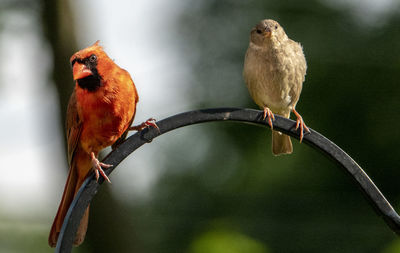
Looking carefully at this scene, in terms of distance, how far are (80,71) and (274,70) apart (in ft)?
3.32

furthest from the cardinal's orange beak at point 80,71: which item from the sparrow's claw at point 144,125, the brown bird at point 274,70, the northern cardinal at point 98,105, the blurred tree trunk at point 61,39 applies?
the blurred tree trunk at point 61,39

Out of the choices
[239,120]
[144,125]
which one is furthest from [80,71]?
[239,120]

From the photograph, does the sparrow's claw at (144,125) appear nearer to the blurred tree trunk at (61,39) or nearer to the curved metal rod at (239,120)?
the curved metal rod at (239,120)

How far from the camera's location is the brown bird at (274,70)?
334cm

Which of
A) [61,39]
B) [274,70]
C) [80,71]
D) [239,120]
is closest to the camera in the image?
[239,120]

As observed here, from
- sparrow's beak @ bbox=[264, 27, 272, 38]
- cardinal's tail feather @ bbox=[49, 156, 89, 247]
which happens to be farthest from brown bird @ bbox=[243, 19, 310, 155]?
cardinal's tail feather @ bbox=[49, 156, 89, 247]

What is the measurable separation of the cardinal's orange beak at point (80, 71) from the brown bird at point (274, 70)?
34.4 inches

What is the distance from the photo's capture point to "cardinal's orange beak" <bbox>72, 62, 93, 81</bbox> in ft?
9.35

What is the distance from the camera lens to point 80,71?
2877 mm

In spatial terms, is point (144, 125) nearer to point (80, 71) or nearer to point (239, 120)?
point (80, 71)

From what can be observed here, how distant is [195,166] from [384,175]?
152 centimetres

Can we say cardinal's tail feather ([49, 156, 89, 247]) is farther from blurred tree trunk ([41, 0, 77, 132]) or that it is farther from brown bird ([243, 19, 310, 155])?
blurred tree trunk ([41, 0, 77, 132])

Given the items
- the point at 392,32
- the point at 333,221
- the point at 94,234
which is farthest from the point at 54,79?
the point at 392,32

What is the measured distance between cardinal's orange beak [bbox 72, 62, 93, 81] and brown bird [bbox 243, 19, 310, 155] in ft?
2.87
